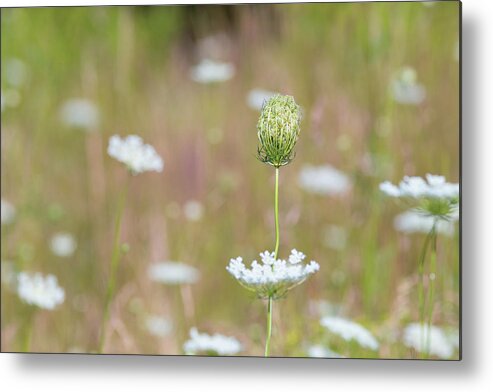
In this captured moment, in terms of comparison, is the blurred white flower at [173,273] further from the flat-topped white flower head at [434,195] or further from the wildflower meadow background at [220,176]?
the flat-topped white flower head at [434,195]

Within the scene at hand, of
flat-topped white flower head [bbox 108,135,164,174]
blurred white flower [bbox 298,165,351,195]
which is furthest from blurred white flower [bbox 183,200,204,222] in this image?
blurred white flower [bbox 298,165,351,195]

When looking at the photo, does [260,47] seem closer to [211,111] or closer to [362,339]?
[211,111]

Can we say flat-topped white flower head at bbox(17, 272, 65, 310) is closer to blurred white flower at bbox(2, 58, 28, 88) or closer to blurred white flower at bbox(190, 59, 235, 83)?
blurred white flower at bbox(2, 58, 28, 88)

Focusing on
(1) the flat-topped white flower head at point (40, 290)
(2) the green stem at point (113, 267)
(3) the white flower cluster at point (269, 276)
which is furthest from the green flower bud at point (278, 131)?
(1) the flat-topped white flower head at point (40, 290)

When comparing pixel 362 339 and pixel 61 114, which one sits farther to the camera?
pixel 61 114

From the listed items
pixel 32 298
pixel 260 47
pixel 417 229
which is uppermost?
pixel 260 47

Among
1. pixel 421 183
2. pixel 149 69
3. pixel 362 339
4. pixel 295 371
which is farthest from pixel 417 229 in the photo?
pixel 149 69
